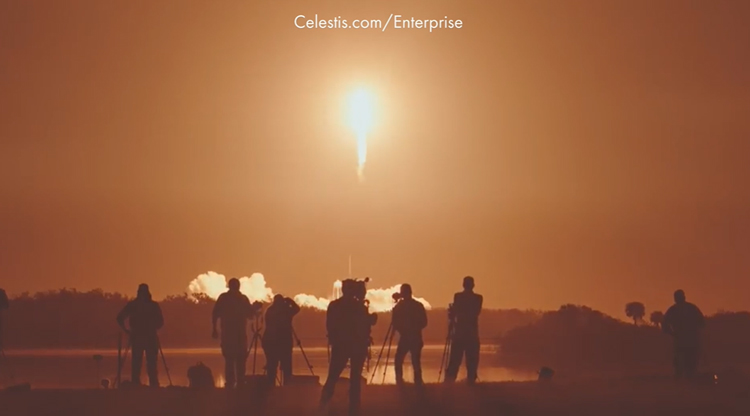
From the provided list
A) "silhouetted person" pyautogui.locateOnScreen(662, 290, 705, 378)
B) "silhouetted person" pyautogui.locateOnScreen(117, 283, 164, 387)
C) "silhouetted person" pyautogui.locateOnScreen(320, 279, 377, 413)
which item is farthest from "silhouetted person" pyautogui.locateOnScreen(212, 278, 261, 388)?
"silhouetted person" pyautogui.locateOnScreen(662, 290, 705, 378)

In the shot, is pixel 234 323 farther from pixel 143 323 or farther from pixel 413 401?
pixel 413 401

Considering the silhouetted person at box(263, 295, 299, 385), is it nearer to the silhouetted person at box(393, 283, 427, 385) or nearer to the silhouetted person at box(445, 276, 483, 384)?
the silhouetted person at box(393, 283, 427, 385)

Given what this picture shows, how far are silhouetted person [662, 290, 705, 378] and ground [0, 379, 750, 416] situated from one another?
3.01 m

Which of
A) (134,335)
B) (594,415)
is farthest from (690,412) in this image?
(134,335)

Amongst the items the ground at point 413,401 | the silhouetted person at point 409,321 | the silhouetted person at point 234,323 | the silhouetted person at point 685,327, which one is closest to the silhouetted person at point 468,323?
the ground at point 413,401

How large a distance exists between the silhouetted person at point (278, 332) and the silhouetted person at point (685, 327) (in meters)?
9.73

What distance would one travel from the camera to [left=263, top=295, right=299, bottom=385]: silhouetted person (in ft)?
85.7

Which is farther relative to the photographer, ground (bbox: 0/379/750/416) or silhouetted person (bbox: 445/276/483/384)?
silhouetted person (bbox: 445/276/483/384)

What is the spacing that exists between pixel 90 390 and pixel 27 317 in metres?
104

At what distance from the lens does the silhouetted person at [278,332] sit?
26109 mm

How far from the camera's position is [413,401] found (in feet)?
75.5

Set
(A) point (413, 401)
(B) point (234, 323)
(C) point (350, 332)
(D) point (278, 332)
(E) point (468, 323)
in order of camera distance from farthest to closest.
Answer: (E) point (468, 323) < (B) point (234, 323) < (D) point (278, 332) < (A) point (413, 401) < (C) point (350, 332)

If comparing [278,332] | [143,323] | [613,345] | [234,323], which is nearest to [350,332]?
[278,332]

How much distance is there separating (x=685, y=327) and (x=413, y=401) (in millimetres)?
9909
